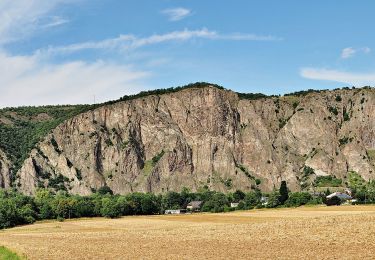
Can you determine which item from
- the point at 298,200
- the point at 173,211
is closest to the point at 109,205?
the point at 173,211

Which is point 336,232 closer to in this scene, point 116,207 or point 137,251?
point 137,251

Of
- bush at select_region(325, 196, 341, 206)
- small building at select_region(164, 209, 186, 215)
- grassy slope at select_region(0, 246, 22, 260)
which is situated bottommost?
small building at select_region(164, 209, 186, 215)

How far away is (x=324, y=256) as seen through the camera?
33219mm

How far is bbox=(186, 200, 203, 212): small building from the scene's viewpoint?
164275 millimetres

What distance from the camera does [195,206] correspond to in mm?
167000

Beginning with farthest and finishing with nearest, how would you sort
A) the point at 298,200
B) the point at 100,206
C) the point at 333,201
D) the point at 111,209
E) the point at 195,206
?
the point at 195,206
the point at 298,200
the point at 100,206
the point at 333,201
the point at 111,209

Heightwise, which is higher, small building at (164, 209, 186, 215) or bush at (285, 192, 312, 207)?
bush at (285, 192, 312, 207)

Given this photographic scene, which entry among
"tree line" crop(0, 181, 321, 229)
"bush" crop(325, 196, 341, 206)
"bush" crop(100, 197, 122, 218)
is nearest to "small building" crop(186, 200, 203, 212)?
"tree line" crop(0, 181, 321, 229)

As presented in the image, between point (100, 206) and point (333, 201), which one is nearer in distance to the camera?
point (333, 201)

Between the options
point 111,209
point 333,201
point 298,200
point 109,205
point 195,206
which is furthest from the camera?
point 195,206

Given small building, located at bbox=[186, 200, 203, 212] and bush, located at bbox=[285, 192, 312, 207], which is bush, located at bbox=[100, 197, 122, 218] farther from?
bush, located at bbox=[285, 192, 312, 207]

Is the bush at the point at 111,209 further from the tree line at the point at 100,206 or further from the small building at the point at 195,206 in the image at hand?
the small building at the point at 195,206

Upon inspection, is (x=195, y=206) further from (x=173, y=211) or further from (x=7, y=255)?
(x=7, y=255)

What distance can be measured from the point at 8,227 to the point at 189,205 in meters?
71.5
